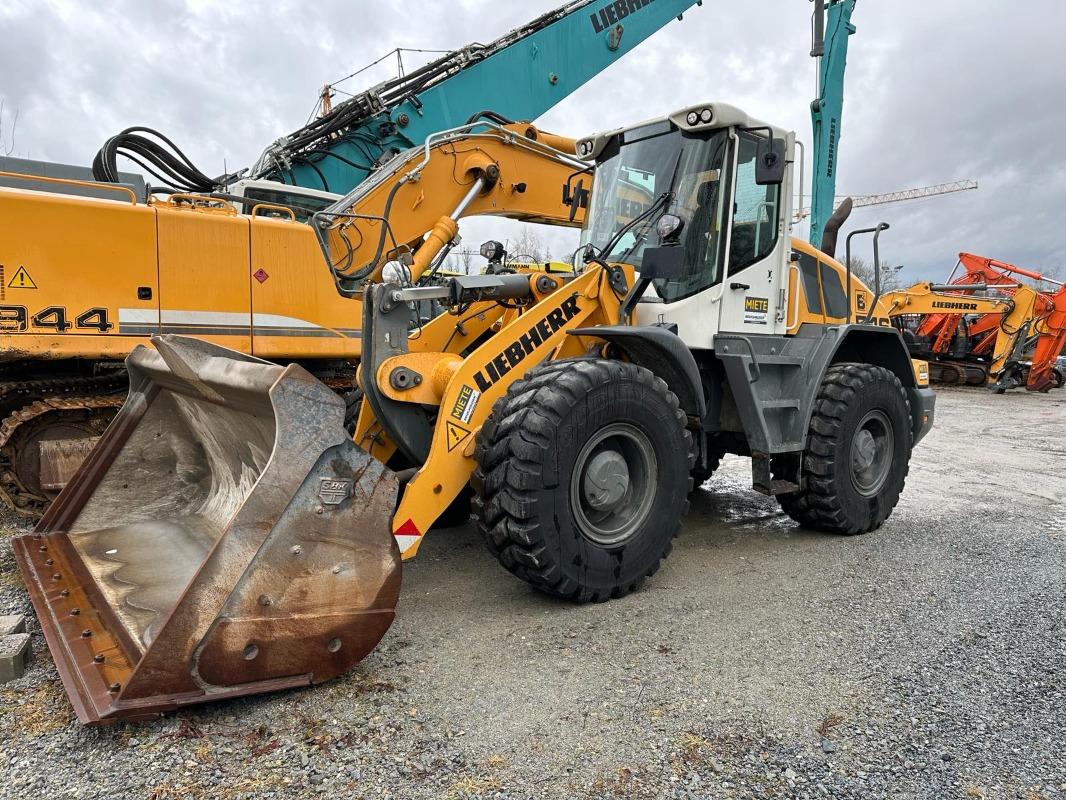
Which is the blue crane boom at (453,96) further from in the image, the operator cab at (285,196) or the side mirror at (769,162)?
the side mirror at (769,162)

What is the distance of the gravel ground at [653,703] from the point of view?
7.11 feet

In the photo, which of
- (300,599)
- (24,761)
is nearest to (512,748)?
(300,599)

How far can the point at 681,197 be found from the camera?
4.19 meters

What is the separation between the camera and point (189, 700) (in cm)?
226

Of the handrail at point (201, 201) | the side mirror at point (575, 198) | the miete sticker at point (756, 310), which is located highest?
the side mirror at point (575, 198)

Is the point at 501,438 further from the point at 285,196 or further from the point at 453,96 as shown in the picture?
the point at 453,96

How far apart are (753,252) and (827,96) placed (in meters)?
4.74

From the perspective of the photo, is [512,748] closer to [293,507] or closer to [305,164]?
[293,507]

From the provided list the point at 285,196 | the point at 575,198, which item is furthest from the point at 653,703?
the point at 285,196

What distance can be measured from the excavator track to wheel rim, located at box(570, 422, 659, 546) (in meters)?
3.50

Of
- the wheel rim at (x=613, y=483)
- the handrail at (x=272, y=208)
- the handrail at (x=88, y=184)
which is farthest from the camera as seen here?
the handrail at (x=272, y=208)

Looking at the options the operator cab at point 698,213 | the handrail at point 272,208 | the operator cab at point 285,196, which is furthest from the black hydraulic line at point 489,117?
the operator cab at point 698,213

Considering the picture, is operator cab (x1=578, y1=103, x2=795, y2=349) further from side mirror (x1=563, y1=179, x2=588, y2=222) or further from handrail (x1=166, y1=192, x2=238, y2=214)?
handrail (x1=166, y1=192, x2=238, y2=214)

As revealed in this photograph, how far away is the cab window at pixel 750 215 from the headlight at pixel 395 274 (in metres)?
1.96
